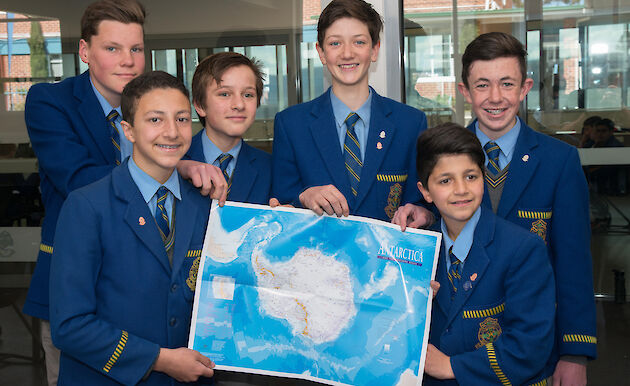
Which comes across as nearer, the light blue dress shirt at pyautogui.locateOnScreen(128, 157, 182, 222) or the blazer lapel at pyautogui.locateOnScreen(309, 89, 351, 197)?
the light blue dress shirt at pyautogui.locateOnScreen(128, 157, 182, 222)

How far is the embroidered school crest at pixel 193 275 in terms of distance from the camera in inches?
75.0

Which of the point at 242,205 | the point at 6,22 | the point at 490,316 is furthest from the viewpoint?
the point at 6,22

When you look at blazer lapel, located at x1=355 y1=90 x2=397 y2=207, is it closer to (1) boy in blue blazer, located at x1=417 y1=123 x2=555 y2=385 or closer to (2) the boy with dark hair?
(1) boy in blue blazer, located at x1=417 y1=123 x2=555 y2=385

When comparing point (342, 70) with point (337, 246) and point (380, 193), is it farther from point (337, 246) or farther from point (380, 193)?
point (337, 246)

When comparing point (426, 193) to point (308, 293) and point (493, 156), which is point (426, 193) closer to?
point (493, 156)

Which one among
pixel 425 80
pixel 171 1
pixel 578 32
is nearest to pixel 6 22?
pixel 171 1

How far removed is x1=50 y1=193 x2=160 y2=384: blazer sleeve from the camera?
1697mm

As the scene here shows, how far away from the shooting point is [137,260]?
1.80m

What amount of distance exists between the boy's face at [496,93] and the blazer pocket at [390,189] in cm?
32

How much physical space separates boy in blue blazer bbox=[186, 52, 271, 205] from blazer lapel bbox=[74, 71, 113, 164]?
0.26 m

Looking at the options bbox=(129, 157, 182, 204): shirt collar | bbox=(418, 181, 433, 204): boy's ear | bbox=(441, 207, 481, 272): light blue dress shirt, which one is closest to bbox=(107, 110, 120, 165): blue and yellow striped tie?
bbox=(129, 157, 182, 204): shirt collar

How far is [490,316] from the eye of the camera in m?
1.83

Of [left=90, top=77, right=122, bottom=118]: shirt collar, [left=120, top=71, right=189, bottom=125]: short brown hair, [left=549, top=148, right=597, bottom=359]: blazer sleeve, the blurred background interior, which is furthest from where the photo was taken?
the blurred background interior

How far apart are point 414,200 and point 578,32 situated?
2.38 metres
